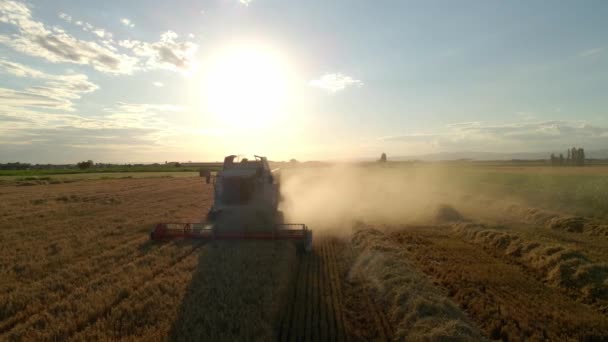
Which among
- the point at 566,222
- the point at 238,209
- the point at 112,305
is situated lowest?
the point at 566,222

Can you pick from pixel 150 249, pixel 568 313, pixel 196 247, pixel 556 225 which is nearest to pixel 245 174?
pixel 196 247

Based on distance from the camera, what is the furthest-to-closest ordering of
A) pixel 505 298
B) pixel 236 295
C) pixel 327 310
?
pixel 505 298 → pixel 327 310 → pixel 236 295

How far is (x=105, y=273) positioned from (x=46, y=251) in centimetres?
371

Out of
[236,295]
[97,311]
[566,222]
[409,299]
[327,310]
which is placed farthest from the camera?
[566,222]

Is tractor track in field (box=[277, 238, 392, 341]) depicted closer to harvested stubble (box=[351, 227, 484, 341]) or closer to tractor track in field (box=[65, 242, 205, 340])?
harvested stubble (box=[351, 227, 484, 341])

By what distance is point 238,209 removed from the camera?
14.0 m

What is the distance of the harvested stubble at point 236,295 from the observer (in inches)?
229

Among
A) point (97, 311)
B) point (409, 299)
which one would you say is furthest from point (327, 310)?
point (97, 311)

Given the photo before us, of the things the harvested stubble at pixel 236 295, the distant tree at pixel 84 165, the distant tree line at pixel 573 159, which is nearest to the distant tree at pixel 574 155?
the distant tree line at pixel 573 159

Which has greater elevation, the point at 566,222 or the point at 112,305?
the point at 112,305

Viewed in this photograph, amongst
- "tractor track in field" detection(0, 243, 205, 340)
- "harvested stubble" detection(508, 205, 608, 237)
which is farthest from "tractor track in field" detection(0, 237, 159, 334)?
"harvested stubble" detection(508, 205, 608, 237)

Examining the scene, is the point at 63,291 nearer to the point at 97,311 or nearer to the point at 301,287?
the point at 97,311

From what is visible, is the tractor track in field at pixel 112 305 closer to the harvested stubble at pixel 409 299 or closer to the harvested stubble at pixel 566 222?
the harvested stubble at pixel 409 299

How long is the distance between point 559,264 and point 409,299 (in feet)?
18.0
